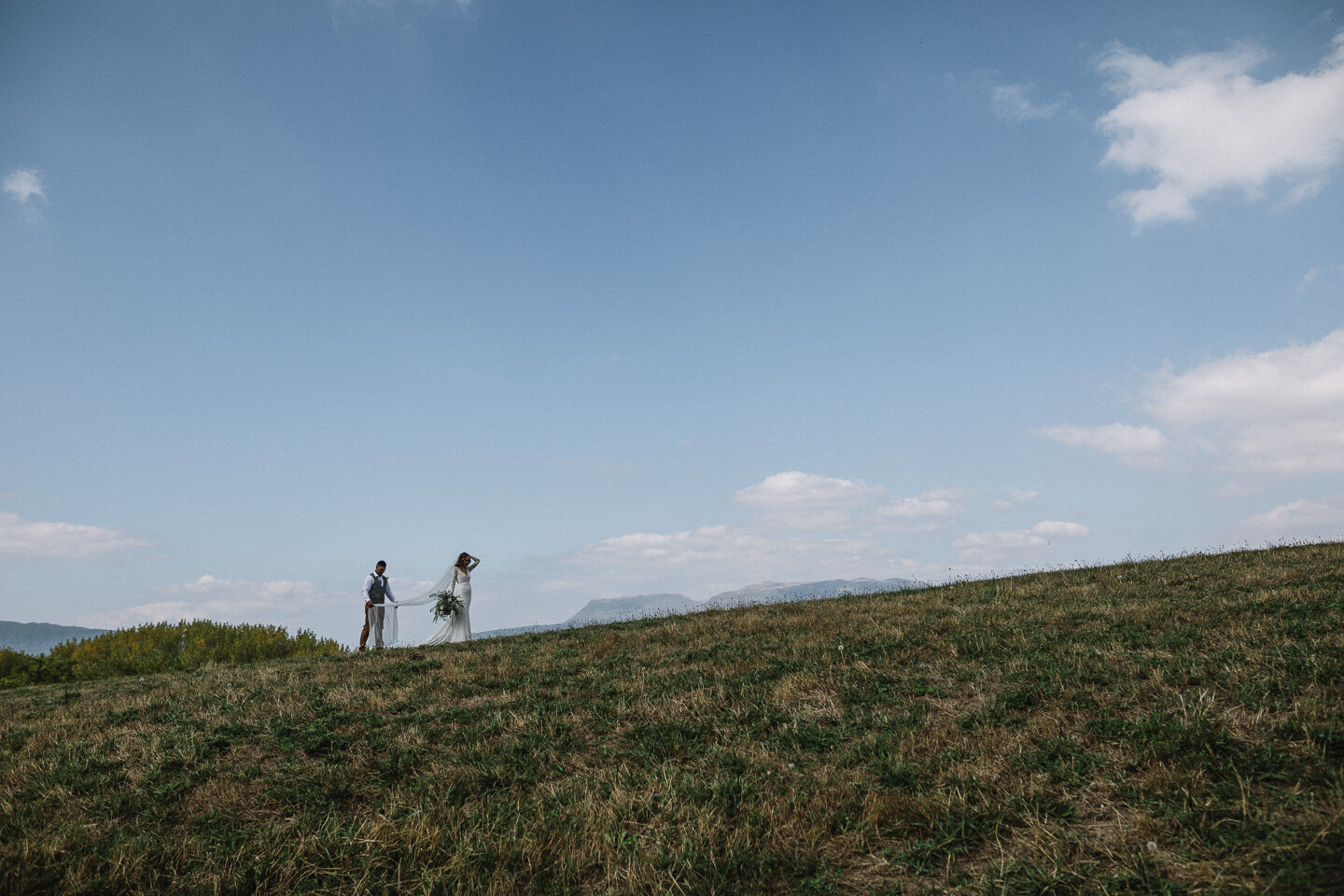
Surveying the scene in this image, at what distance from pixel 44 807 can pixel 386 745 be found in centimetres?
320

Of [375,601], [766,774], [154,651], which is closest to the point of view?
[766,774]

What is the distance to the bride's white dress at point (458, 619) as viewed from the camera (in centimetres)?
2138

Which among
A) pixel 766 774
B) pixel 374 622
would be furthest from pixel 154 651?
pixel 766 774

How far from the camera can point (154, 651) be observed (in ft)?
93.1

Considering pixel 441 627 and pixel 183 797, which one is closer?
pixel 183 797

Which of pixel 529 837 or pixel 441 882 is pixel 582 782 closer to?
pixel 529 837

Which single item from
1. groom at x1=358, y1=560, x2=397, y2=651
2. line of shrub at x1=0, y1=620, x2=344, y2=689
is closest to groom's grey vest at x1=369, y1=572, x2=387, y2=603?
groom at x1=358, y1=560, x2=397, y2=651

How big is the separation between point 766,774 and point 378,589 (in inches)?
715

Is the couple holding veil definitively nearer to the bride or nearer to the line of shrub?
the bride

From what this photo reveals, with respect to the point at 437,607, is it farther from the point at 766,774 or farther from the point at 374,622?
the point at 766,774

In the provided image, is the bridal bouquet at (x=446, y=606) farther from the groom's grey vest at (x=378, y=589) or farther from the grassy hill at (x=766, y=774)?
the grassy hill at (x=766, y=774)

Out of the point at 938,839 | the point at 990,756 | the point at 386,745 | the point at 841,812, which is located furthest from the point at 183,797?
the point at 990,756

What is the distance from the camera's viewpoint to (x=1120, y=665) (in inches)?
313

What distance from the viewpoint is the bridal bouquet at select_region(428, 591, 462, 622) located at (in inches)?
840
